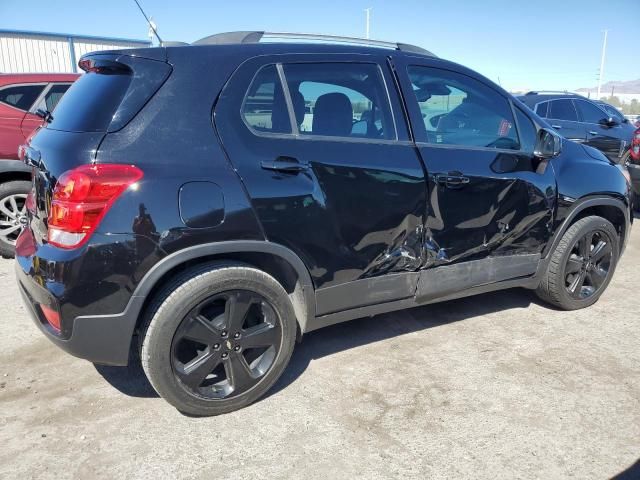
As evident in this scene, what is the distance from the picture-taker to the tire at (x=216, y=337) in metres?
2.36

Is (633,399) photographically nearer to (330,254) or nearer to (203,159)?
(330,254)

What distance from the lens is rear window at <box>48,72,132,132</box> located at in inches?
90.5

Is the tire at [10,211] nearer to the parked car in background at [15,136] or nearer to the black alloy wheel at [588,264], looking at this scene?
the parked car in background at [15,136]

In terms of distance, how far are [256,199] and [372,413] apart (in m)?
1.29

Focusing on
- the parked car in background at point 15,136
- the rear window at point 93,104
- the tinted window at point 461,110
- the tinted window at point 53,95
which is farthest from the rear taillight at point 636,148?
the parked car in background at point 15,136

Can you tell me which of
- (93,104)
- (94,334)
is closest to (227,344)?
(94,334)

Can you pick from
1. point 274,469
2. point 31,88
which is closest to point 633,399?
point 274,469

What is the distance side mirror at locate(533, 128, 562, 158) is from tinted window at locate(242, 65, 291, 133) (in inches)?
72.1

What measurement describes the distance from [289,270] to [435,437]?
1122 millimetres

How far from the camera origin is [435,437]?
2.50 meters

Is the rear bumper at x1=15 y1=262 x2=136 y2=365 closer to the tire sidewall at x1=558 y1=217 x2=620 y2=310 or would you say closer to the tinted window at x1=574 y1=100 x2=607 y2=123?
the tire sidewall at x1=558 y1=217 x2=620 y2=310

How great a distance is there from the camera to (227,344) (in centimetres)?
257

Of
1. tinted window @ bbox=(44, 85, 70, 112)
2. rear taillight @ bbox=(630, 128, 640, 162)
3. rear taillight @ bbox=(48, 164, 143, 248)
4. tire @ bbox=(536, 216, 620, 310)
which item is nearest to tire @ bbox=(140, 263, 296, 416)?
rear taillight @ bbox=(48, 164, 143, 248)

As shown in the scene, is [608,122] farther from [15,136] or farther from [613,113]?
[15,136]
